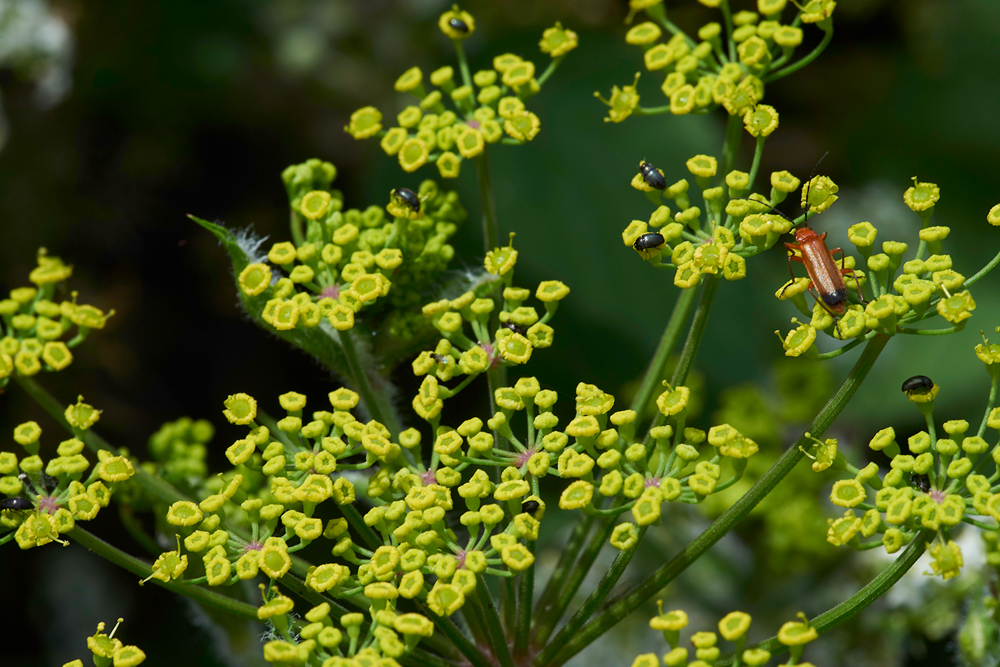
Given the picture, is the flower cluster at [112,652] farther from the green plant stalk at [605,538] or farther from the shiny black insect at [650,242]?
the shiny black insect at [650,242]

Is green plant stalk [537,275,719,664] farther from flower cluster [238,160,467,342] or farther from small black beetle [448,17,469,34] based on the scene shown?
small black beetle [448,17,469,34]

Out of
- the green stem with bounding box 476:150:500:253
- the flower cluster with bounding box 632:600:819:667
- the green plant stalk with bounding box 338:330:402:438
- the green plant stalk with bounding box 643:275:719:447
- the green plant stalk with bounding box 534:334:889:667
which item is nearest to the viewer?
the flower cluster with bounding box 632:600:819:667

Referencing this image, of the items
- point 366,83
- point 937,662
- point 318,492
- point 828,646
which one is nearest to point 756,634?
point 828,646

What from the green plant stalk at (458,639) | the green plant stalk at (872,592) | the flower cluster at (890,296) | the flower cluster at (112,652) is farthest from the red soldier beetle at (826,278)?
the flower cluster at (112,652)

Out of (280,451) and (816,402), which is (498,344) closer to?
(280,451)

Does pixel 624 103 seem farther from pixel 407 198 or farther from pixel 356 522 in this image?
pixel 356 522

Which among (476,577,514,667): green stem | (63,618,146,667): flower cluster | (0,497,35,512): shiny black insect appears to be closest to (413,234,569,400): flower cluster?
(476,577,514,667): green stem
